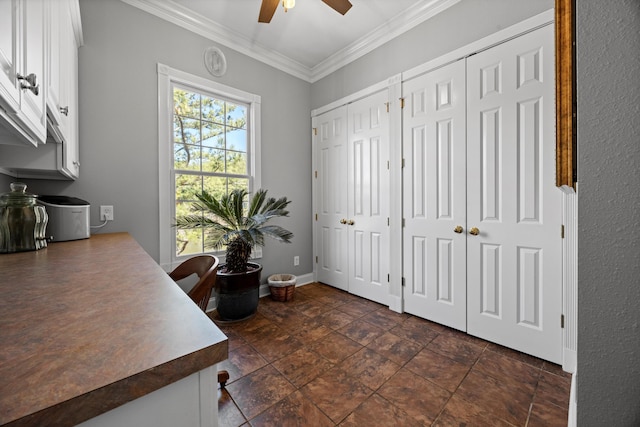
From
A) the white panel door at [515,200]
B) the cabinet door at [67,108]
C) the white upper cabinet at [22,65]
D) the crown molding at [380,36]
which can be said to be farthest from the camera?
the crown molding at [380,36]

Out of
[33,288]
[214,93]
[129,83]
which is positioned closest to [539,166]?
[33,288]

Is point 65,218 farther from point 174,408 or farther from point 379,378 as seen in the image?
point 379,378

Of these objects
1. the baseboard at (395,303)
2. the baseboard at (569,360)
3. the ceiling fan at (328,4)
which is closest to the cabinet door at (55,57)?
the ceiling fan at (328,4)

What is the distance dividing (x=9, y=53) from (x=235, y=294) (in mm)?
2064

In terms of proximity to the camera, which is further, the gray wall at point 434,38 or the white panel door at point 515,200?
the gray wall at point 434,38

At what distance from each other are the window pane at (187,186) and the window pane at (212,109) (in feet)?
2.15

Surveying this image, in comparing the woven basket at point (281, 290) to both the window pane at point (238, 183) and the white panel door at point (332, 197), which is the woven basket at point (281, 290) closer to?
the white panel door at point (332, 197)

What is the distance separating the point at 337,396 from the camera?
1.52 metres

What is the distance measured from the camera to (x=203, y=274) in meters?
1.48

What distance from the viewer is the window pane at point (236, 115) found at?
2.98m

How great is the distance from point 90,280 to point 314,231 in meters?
2.87

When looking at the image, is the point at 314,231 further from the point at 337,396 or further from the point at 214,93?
the point at 337,396

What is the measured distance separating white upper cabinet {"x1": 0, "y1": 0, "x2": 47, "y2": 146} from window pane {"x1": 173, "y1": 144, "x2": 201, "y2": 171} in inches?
63.0

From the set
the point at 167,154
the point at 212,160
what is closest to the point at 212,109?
the point at 212,160
